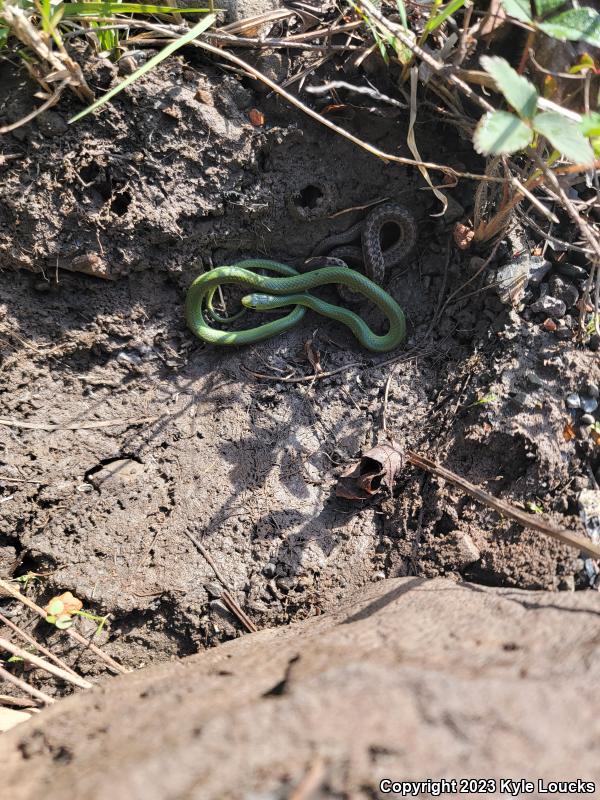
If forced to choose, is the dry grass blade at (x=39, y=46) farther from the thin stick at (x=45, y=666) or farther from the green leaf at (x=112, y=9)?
the thin stick at (x=45, y=666)

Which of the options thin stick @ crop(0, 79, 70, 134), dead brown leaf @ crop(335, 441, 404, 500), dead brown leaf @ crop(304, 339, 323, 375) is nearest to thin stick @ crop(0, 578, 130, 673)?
dead brown leaf @ crop(335, 441, 404, 500)

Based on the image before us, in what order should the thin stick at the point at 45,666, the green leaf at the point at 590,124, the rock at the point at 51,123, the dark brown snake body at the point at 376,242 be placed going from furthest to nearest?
the dark brown snake body at the point at 376,242 < the rock at the point at 51,123 < the thin stick at the point at 45,666 < the green leaf at the point at 590,124

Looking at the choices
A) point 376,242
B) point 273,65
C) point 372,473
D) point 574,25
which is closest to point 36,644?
point 372,473

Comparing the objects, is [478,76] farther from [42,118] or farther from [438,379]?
[42,118]

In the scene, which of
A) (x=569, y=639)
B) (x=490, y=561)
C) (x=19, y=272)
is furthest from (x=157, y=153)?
(x=569, y=639)

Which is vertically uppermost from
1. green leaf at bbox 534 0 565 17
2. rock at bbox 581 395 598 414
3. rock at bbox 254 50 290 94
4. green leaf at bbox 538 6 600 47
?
rock at bbox 254 50 290 94

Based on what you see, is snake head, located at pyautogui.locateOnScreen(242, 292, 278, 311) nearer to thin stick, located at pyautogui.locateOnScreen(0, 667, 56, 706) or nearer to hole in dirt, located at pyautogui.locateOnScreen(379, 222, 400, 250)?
hole in dirt, located at pyautogui.locateOnScreen(379, 222, 400, 250)

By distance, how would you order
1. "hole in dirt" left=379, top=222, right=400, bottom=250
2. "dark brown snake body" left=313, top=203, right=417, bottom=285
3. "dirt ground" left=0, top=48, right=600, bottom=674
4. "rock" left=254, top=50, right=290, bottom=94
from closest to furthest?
"dirt ground" left=0, top=48, right=600, bottom=674 < "rock" left=254, top=50, right=290, bottom=94 < "dark brown snake body" left=313, top=203, right=417, bottom=285 < "hole in dirt" left=379, top=222, right=400, bottom=250

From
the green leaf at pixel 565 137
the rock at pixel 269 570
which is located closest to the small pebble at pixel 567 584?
the rock at pixel 269 570
